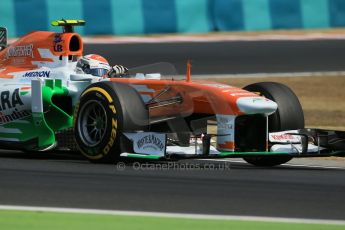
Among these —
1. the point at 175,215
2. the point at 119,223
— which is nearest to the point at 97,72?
the point at 175,215

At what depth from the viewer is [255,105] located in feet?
31.5

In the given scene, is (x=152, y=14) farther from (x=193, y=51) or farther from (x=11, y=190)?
(x=11, y=190)

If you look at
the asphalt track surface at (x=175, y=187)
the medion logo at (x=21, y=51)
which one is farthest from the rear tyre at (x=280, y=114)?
the medion logo at (x=21, y=51)

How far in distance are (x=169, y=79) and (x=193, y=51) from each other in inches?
481

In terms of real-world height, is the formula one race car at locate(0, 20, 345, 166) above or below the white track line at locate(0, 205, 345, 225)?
above

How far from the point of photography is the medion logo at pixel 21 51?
1138cm

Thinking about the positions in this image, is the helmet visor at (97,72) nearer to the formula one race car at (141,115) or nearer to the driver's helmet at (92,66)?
the driver's helmet at (92,66)

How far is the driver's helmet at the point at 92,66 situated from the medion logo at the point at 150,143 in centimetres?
152

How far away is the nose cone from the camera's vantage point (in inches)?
377

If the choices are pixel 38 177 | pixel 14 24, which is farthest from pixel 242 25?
pixel 38 177

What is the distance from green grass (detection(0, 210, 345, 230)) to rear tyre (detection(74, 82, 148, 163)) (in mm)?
2653

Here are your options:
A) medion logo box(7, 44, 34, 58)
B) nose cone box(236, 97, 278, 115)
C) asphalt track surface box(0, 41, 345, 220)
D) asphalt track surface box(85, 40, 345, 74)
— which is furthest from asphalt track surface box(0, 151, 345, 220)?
asphalt track surface box(85, 40, 345, 74)

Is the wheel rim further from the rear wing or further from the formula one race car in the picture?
the rear wing

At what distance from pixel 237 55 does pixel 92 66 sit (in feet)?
37.8
